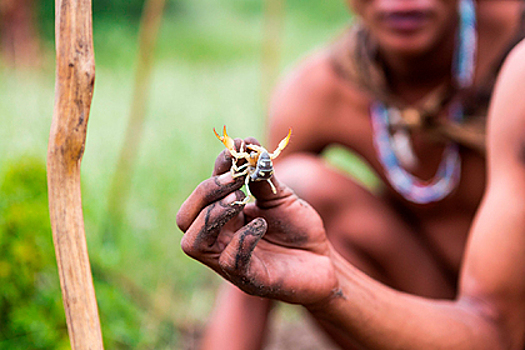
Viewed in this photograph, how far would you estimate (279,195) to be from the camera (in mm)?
736

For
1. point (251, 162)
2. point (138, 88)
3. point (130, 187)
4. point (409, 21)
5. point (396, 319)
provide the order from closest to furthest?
1. point (251, 162)
2. point (396, 319)
3. point (409, 21)
4. point (138, 88)
5. point (130, 187)

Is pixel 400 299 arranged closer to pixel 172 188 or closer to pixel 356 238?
pixel 356 238

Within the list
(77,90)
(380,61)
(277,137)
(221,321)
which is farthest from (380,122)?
(77,90)

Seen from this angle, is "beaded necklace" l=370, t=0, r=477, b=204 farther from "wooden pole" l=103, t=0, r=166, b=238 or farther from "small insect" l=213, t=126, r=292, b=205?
"small insect" l=213, t=126, r=292, b=205

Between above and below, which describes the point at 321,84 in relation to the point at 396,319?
above

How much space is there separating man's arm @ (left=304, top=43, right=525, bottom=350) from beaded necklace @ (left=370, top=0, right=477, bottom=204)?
37 cm

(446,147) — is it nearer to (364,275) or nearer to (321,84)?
(321,84)

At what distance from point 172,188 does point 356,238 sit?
44.9 inches

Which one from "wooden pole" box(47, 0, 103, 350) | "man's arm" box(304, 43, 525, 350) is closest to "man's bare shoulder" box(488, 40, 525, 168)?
"man's arm" box(304, 43, 525, 350)

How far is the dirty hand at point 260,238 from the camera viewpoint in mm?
682

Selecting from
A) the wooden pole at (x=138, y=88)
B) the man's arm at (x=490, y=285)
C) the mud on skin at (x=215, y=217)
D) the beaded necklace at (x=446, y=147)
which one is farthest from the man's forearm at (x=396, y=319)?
the wooden pole at (x=138, y=88)

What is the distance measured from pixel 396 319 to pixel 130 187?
5.71 ft

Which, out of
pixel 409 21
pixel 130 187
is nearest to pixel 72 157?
pixel 409 21

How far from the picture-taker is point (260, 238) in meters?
0.70
